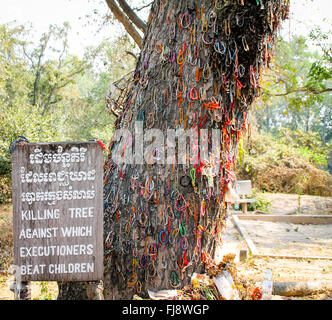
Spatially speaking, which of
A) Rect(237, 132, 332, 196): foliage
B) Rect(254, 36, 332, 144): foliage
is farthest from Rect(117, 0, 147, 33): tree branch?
Rect(237, 132, 332, 196): foliage

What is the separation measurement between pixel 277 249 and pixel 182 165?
4.59 meters

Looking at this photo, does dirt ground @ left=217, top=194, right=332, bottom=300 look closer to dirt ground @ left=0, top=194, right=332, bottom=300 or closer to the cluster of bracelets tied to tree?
dirt ground @ left=0, top=194, right=332, bottom=300

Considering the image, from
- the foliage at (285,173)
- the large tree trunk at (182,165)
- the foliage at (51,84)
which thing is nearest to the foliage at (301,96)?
the foliage at (285,173)

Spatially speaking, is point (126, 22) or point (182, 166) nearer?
point (182, 166)

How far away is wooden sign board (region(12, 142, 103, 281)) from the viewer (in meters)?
2.78

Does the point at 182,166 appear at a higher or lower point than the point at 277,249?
higher

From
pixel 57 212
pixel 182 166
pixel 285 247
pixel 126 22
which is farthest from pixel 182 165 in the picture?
pixel 126 22

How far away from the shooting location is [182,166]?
11.5ft

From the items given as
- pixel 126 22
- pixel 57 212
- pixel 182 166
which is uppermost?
pixel 126 22

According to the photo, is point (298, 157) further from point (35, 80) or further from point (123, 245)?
point (35, 80)

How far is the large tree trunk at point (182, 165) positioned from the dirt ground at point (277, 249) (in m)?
0.81

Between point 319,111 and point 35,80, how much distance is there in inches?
1517

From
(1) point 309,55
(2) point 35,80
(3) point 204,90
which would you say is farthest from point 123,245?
(1) point 309,55

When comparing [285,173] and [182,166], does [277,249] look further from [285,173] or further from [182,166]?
[285,173]
